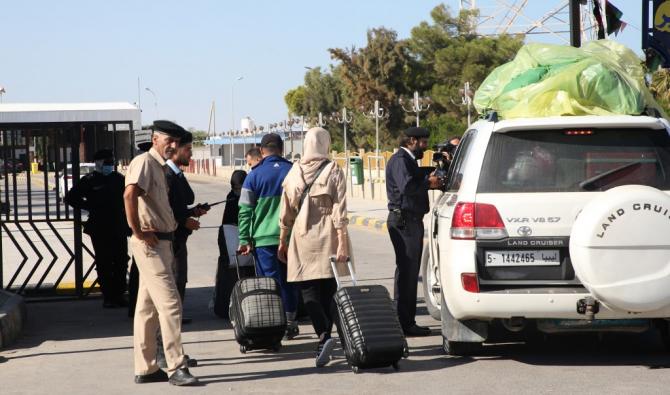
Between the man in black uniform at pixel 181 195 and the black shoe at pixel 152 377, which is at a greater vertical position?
the man in black uniform at pixel 181 195

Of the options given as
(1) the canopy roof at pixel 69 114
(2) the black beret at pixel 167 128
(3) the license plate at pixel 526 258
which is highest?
(1) the canopy roof at pixel 69 114

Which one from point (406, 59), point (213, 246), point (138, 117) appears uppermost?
point (406, 59)

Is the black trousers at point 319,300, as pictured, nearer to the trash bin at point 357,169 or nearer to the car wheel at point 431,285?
the car wheel at point 431,285

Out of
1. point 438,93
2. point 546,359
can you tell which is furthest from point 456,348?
point 438,93

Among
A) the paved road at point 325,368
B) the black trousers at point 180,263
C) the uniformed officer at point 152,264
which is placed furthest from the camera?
the black trousers at point 180,263

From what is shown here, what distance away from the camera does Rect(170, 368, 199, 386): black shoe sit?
7.53 m

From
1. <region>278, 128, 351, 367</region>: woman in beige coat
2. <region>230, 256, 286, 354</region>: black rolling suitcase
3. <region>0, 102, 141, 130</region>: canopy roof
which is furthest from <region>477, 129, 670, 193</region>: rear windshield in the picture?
<region>0, 102, 141, 130</region>: canopy roof

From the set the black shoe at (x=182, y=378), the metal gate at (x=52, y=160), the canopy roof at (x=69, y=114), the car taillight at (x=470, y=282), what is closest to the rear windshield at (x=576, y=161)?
the car taillight at (x=470, y=282)

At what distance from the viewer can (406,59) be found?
227 ft

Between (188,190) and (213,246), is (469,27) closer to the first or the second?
(213,246)

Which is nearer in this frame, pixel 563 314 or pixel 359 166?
pixel 563 314

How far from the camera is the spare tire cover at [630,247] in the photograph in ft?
23.4

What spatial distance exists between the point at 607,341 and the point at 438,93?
2241 inches

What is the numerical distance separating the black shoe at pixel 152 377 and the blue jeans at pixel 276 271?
60.1 inches
